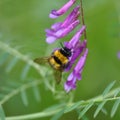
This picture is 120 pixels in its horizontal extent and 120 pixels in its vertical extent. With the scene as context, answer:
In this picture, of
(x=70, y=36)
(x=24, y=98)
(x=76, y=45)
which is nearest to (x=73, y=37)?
(x=76, y=45)

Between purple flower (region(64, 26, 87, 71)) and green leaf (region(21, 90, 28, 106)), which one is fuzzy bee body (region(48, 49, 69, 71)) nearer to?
purple flower (region(64, 26, 87, 71))

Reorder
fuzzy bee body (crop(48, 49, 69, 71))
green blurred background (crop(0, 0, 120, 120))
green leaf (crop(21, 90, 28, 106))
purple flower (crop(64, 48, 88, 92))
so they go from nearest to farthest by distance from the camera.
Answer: purple flower (crop(64, 48, 88, 92)) → fuzzy bee body (crop(48, 49, 69, 71)) → green leaf (crop(21, 90, 28, 106)) → green blurred background (crop(0, 0, 120, 120))

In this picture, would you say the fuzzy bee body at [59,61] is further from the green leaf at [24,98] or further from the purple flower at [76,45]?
the green leaf at [24,98]

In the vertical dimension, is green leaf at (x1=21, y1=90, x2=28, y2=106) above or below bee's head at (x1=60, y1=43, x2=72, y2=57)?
below

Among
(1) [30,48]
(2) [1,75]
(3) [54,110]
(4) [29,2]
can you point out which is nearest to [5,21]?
(4) [29,2]

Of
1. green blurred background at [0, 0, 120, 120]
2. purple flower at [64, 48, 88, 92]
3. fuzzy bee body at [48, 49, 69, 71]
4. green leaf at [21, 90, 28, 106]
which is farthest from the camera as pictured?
green blurred background at [0, 0, 120, 120]

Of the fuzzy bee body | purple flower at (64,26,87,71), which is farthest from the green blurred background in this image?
purple flower at (64,26,87,71)

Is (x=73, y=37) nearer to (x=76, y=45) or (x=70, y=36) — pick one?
(x=76, y=45)

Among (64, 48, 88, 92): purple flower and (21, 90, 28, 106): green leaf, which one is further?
(21, 90, 28, 106): green leaf

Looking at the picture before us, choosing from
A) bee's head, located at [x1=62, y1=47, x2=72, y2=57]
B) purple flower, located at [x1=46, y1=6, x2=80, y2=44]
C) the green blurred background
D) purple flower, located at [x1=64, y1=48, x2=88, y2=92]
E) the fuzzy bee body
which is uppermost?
purple flower, located at [x1=46, y1=6, x2=80, y2=44]
